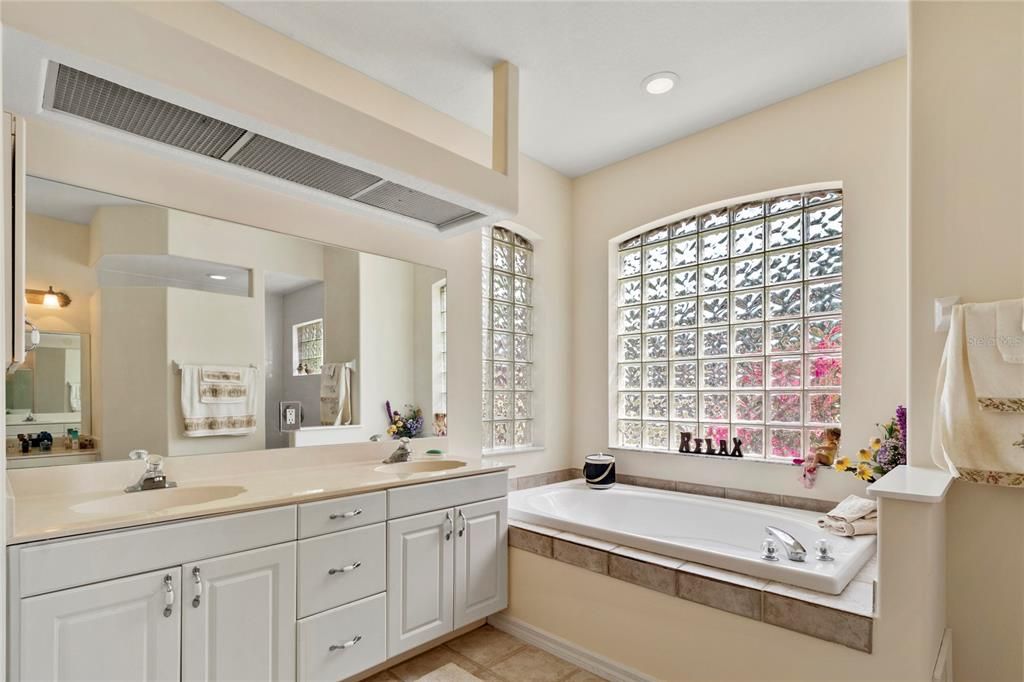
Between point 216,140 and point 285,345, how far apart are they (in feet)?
2.99

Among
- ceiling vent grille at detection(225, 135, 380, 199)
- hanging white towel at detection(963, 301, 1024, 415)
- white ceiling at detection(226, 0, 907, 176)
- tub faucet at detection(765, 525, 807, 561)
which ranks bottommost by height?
tub faucet at detection(765, 525, 807, 561)

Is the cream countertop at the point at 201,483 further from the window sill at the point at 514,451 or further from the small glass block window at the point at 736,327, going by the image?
the small glass block window at the point at 736,327

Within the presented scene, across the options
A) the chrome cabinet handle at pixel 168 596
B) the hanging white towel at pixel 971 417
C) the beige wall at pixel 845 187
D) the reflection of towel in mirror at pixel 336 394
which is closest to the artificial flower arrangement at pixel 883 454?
the beige wall at pixel 845 187

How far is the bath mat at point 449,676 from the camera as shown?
7.60 feet

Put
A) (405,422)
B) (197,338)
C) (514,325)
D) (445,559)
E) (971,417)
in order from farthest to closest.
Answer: (514,325)
(405,422)
(445,559)
(197,338)
(971,417)

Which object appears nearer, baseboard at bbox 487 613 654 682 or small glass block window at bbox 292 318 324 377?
baseboard at bbox 487 613 654 682

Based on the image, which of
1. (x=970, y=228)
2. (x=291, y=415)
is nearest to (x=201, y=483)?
(x=291, y=415)

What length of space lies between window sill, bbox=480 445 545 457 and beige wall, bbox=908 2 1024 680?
6.83 ft

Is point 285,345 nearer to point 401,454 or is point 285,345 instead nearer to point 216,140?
point 401,454

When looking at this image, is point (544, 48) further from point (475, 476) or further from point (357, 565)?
point (357, 565)

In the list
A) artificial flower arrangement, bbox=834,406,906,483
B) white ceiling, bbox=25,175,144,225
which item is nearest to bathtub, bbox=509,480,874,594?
artificial flower arrangement, bbox=834,406,906,483

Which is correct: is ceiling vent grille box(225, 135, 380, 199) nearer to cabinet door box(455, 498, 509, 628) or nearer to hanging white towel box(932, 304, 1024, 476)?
cabinet door box(455, 498, 509, 628)

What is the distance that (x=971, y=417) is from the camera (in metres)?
1.87

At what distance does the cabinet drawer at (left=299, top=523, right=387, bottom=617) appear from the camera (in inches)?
79.4
